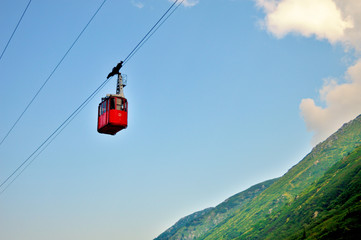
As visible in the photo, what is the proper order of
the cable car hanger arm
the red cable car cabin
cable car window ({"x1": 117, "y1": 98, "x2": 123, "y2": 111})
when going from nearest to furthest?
the cable car hanger arm < the red cable car cabin < cable car window ({"x1": 117, "y1": 98, "x2": 123, "y2": 111})

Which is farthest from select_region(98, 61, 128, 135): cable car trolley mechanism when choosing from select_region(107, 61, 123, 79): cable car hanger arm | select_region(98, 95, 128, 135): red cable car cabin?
select_region(107, 61, 123, 79): cable car hanger arm

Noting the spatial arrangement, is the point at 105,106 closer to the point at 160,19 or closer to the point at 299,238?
the point at 160,19

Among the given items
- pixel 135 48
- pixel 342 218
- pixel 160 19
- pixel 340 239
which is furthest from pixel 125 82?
pixel 342 218

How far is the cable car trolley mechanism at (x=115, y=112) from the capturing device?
37000 mm

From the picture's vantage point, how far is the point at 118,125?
3728cm

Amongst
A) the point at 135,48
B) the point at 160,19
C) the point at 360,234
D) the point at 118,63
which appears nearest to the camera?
the point at 160,19

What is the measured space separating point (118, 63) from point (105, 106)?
7.72m

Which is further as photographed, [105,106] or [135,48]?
[105,106]

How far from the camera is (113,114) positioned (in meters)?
37.0

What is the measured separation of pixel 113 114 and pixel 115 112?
34 centimetres

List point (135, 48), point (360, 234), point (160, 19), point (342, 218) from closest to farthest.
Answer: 1. point (160, 19)
2. point (135, 48)
3. point (360, 234)
4. point (342, 218)

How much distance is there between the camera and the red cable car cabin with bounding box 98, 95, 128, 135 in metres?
37.0

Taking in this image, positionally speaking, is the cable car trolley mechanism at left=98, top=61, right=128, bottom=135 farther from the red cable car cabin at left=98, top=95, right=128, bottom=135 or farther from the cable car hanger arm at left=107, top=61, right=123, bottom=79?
the cable car hanger arm at left=107, top=61, right=123, bottom=79

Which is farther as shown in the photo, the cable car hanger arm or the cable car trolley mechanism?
the cable car trolley mechanism
